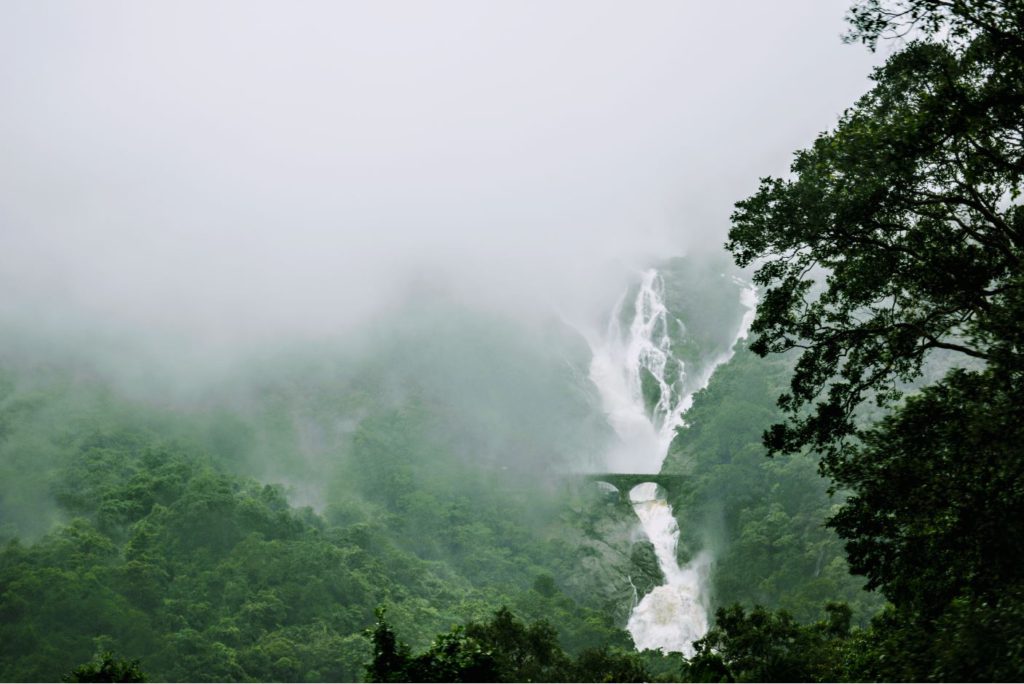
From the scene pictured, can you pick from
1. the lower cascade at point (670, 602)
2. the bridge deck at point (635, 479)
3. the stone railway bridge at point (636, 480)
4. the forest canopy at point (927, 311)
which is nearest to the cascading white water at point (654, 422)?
the lower cascade at point (670, 602)

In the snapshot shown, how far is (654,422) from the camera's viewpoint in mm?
124562

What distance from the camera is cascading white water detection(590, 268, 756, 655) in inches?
3179

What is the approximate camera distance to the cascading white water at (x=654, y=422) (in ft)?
265

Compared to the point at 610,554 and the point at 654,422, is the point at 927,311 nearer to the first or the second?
the point at 610,554

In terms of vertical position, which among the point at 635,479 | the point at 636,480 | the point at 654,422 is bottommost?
the point at 636,480

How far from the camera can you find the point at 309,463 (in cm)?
12169

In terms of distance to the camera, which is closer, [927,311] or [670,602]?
[927,311]

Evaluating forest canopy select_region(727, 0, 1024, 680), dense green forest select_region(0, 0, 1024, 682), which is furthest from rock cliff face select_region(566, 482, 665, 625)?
forest canopy select_region(727, 0, 1024, 680)

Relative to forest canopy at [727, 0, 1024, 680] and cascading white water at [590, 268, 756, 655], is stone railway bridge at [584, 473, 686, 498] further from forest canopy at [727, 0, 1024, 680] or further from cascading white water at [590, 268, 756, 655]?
forest canopy at [727, 0, 1024, 680]

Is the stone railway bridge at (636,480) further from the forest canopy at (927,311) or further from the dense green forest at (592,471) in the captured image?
the forest canopy at (927,311)

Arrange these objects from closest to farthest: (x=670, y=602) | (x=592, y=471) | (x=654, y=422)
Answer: (x=670, y=602) < (x=592, y=471) < (x=654, y=422)

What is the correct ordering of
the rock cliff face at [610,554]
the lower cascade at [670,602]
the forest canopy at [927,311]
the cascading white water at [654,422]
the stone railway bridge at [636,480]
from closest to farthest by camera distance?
the forest canopy at [927,311], the lower cascade at [670,602], the cascading white water at [654,422], the rock cliff face at [610,554], the stone railway bridge at [636,480]

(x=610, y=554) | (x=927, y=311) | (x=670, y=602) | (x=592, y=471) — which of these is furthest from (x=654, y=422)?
(x=927, y=311)

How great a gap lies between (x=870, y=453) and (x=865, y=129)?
5179mm
